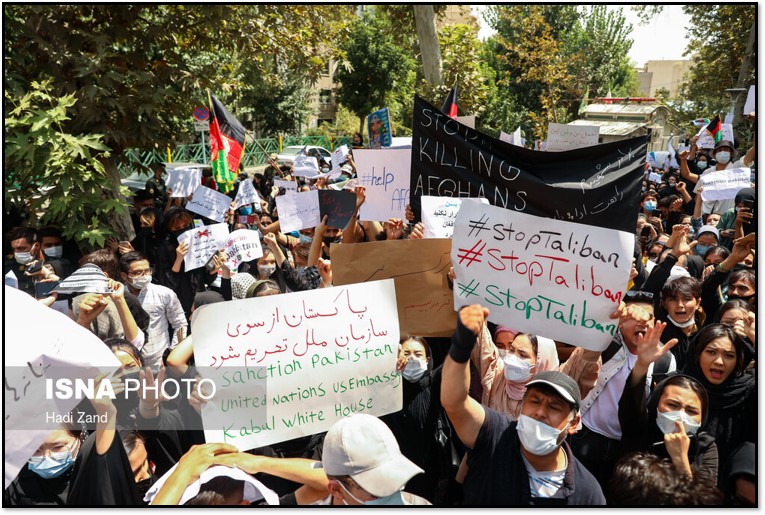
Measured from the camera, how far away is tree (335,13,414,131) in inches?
1288

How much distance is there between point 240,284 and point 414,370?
2268 millimetres

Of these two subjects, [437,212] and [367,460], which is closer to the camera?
[367,460]

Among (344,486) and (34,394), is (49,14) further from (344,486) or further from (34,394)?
(344,486)

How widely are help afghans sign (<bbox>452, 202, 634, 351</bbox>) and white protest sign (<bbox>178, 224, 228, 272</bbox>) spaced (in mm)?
2687

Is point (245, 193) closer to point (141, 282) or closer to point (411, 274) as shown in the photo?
point (141, 282)

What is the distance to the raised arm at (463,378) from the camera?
7.75ft

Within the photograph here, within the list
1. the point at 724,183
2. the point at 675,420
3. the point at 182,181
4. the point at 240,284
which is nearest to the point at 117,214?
the point at 182,181

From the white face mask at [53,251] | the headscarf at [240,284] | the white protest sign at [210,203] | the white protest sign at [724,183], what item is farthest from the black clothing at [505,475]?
the white protest sign at [724,183]

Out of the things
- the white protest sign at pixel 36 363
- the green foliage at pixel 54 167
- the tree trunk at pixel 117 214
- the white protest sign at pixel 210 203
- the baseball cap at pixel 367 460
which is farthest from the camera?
the tree trunk at pixel 117 214

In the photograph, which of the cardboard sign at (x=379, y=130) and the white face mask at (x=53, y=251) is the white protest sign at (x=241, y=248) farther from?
the cardboard sign at (x=379, y=130)

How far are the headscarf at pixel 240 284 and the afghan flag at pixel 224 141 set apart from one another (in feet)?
10.6

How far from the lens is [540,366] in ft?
10.4

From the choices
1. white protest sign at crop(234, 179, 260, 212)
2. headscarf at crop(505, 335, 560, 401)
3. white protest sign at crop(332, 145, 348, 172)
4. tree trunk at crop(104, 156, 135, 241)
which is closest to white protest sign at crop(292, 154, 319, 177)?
white protest sign at crop(332, 145, 348, 172)

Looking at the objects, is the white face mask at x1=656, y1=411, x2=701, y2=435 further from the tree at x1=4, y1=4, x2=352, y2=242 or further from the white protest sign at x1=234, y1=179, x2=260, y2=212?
the white protest sign at x1=234, y1=179, x2=260, y2=212
